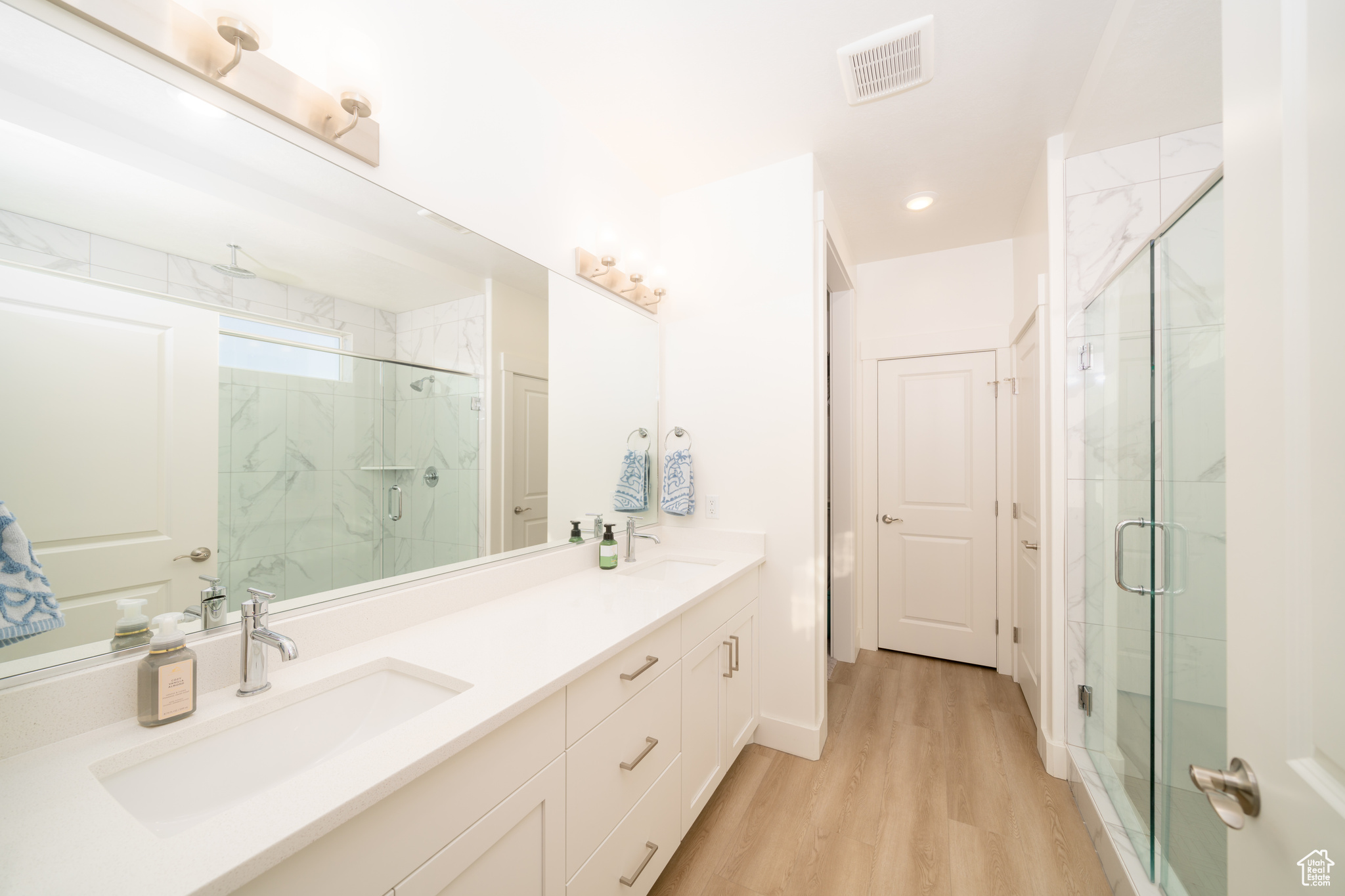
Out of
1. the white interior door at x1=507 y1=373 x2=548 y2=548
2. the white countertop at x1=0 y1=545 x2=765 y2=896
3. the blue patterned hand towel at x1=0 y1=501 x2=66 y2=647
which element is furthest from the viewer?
the white interior door at x1=507 y1=373 x2=548 y2=548

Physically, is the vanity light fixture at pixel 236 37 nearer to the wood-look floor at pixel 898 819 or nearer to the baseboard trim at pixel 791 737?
the wood-look floor at pixel 898 819

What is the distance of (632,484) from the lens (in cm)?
227

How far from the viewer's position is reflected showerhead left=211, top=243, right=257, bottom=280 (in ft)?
3.23

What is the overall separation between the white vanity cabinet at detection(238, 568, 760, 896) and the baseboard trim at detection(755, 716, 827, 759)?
42cm

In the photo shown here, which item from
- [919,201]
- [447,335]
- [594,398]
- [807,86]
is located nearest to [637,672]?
[447,335]

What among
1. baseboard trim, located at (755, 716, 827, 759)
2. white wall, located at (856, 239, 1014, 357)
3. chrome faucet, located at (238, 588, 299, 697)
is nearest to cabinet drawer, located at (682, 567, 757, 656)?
baseboard trim, located at (755, 716, 827, 759)

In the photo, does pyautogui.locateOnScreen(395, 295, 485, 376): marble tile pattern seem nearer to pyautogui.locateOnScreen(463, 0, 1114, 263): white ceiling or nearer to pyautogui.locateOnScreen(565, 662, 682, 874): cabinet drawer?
pyautogui.locateOnScreen(463, 0, 1114, 263): white ceiling

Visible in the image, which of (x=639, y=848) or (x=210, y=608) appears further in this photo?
(x=639, y=848)

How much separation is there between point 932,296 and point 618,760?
3.16m

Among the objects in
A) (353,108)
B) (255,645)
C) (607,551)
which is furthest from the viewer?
(607,551)

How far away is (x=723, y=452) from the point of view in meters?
2.31

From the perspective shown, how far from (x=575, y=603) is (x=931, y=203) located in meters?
2.61

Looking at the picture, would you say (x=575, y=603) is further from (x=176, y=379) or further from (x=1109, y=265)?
(x=1109, y=265)

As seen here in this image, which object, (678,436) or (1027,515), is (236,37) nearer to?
(678,436)
